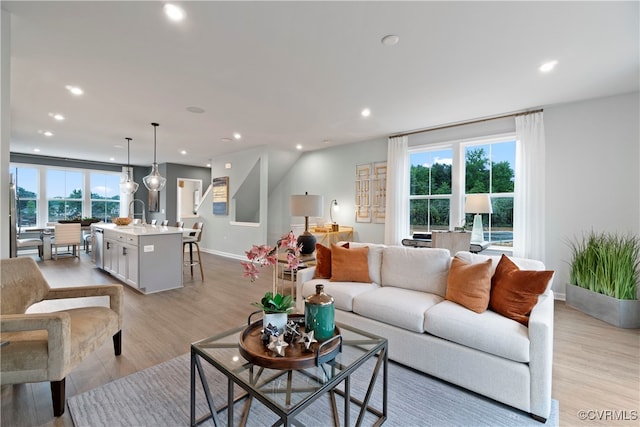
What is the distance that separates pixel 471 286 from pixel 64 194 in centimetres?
1084

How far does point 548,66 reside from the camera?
2.78m

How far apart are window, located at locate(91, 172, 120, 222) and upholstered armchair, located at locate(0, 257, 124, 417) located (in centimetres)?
850

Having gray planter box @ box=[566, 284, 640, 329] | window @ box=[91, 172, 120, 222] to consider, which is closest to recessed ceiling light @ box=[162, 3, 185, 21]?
gray planter box @ box=[566, 284, 640, 329]

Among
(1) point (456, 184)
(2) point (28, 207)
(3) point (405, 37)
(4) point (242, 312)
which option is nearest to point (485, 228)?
(1) point (456, 184)

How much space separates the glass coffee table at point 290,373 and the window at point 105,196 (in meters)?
9.82

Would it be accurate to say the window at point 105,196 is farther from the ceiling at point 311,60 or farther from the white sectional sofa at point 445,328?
the white sectional sofa at point 445,328

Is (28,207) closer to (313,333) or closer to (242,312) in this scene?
(242,312)

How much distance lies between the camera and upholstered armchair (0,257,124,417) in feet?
5.19

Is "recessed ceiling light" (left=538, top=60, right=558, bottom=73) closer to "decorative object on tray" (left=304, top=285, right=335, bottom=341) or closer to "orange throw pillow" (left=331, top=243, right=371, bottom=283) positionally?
"orange throw pillow" (left=331, top=243, right=371, bottom=283)

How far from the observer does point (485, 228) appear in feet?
15.1

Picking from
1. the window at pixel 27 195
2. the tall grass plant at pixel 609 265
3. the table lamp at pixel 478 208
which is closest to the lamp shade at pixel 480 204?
the table lamp at pixel 478 208

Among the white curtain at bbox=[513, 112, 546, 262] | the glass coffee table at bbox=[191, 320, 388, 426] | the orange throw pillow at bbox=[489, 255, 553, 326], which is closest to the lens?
the glass coffee table at bbox=[191, 320, 388, 426]

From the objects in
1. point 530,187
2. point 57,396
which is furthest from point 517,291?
point 57,396

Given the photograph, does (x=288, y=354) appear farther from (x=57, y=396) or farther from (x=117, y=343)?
(x=117, y=343)
